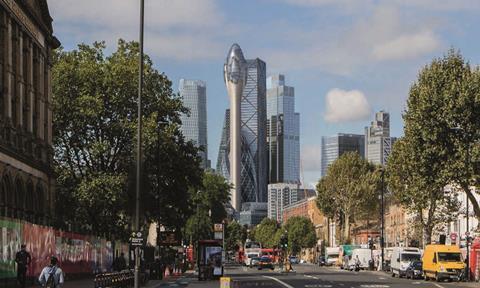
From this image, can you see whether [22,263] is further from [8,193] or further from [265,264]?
[265,264]

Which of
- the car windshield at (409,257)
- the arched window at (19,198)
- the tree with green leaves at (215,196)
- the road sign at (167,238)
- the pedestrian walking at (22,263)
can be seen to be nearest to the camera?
the pedestrian walking at (22,263)

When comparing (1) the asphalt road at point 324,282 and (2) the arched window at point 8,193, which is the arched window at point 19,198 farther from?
(1) the asphalt road at point 324,282

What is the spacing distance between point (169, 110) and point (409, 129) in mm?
18709

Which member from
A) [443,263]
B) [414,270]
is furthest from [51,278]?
[414,270]

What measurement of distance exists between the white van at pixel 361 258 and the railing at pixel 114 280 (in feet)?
201

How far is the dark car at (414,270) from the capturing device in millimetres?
68262

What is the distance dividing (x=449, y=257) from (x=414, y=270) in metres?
6.21

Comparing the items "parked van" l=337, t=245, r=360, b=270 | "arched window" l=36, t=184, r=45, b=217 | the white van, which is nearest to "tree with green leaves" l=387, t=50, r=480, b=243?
"arched window" l=36, t=184, r=45, b=217

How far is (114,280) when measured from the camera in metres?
34.4

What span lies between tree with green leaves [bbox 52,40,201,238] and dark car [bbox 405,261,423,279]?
17.9 m

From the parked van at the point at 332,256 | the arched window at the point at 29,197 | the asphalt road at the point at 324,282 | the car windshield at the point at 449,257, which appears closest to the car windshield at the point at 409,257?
the asphalt road at the point at 324,282

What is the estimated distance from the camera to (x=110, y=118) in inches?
2682

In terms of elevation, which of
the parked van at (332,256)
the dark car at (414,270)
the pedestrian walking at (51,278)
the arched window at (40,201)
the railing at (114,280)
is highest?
the arched window at (40,201)

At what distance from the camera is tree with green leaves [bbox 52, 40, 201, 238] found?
6531 centimetres
